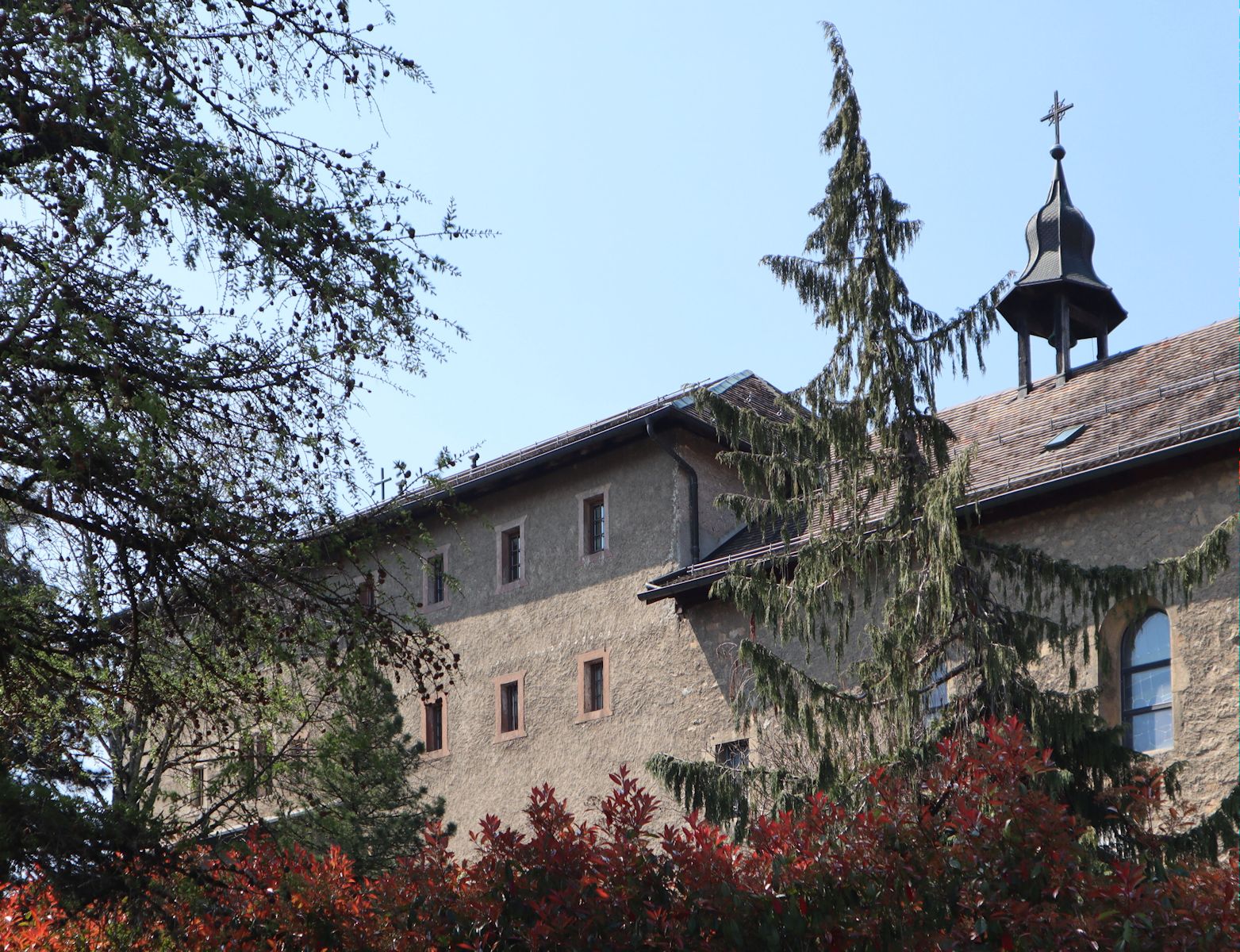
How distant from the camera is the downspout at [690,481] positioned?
22.2m

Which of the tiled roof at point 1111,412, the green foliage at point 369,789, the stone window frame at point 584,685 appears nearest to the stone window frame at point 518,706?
the stone window frame at point 584,685

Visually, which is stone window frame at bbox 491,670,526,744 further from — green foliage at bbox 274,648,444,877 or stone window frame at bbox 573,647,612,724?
green foliage at bbox 274,648,444,877

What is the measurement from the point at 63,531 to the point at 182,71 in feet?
7.72

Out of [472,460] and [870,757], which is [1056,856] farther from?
[870,757]

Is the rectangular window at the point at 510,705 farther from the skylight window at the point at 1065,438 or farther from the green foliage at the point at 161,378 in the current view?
the green foliage at the point at 161,378

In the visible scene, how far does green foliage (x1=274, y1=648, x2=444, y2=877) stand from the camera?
58.0 feet

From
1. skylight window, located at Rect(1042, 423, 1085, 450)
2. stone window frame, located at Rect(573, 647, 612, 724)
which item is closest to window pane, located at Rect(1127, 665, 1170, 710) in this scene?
skylight window, located at Rect(1042, 423, 1085, 450)

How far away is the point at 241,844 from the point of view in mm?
10469

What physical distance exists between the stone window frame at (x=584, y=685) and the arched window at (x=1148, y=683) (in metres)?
7.39

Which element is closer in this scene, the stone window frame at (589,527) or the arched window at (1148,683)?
the arched window at (1148,683)

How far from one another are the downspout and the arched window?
20.9 ft

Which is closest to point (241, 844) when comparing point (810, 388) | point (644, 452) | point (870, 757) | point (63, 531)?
point (63, 531)

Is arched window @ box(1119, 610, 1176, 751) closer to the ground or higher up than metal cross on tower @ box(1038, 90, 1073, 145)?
closer to the ground

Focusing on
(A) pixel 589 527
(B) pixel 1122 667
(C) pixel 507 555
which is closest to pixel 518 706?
(C) pixel 507 555
